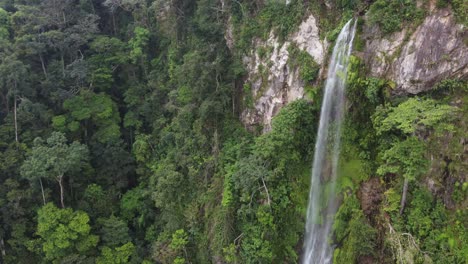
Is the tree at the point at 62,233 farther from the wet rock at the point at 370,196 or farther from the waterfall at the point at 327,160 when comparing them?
the wet rock at the point at 370,196

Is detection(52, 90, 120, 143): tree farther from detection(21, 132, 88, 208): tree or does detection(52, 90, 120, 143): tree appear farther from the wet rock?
the wet rock

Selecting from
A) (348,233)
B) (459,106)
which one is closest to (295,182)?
(348,233)

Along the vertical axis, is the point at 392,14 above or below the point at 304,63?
above

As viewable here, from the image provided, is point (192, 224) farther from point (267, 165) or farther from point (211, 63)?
point (211, 63)

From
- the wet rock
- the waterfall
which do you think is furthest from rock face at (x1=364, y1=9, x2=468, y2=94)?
the wet rock

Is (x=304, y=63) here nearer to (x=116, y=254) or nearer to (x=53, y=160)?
(x=53, y=160)

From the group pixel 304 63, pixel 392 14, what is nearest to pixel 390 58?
pixel 392 14
